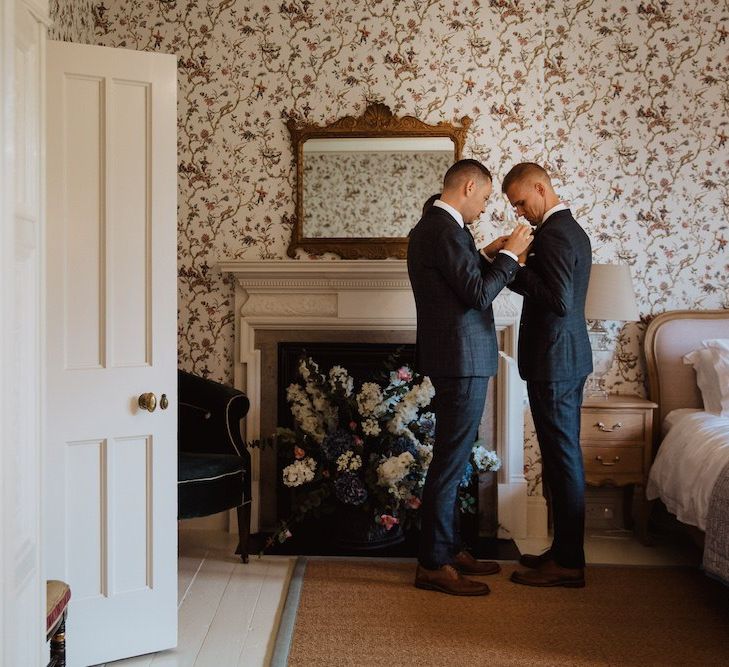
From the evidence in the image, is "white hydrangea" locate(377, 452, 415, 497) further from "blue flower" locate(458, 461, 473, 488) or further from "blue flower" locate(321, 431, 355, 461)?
"blue flower" locate(458, 461, 473, 488)

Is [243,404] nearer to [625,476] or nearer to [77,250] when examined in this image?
[77,250]

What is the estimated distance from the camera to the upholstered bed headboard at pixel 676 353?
373cm

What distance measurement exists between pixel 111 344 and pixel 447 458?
138 centimetres

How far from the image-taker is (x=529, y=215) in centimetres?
314

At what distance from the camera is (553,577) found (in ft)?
9.89

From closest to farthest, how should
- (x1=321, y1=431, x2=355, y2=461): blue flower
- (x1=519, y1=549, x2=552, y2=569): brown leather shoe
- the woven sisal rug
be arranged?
the woven sisal rug → (x1=519, y1=549, x2=552, y2=569): brown leather shoe → (x1=321, y1=431, x2=355, y2=461): blue flower

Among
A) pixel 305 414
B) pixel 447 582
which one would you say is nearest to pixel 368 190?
pixel 305 414

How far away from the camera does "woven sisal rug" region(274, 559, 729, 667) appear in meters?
2.39

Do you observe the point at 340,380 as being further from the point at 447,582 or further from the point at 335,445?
the point at 447,582

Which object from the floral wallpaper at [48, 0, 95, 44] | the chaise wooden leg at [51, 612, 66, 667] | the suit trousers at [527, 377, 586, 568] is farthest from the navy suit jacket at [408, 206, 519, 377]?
the floral wallpaper at [48, 0, 95, 44]

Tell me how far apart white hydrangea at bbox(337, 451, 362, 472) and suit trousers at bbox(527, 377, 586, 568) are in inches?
33.6

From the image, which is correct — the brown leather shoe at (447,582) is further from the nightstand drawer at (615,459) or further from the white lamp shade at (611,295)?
the white lamp shade at (611,295)

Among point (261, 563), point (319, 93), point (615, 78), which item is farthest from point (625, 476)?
point (319, 93)

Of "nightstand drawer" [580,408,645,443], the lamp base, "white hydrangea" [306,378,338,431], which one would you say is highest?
the lamp base
